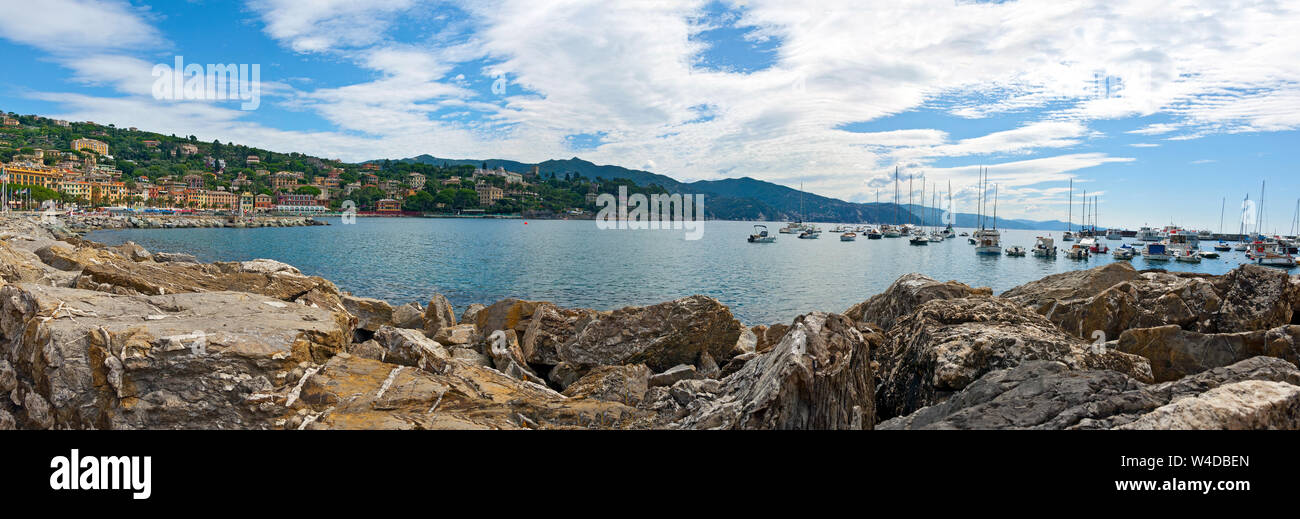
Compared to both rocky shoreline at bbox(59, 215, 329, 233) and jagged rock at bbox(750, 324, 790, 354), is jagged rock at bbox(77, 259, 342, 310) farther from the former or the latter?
rocky shoreline at bbox(59, 215, 329, 233)

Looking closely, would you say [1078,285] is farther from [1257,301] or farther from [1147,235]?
[1147,235]

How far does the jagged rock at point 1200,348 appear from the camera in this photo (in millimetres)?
7395

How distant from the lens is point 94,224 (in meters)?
114

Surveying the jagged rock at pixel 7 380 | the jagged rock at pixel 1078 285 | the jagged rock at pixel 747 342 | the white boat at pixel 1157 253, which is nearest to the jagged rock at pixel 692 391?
the jagged rock at pixel 747 342

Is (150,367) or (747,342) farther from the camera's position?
(747,342)

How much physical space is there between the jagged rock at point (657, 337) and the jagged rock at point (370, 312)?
6.33 metres

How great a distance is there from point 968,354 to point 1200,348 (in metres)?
3.84

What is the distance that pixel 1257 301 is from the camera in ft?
29.9

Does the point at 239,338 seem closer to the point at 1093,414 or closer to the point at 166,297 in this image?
the point at 166,297

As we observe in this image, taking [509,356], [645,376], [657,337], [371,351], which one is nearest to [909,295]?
[657,337]

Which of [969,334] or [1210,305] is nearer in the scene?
[969,334]

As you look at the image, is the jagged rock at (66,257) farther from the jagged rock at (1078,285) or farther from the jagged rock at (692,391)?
the jagged rock at (1078,285)
